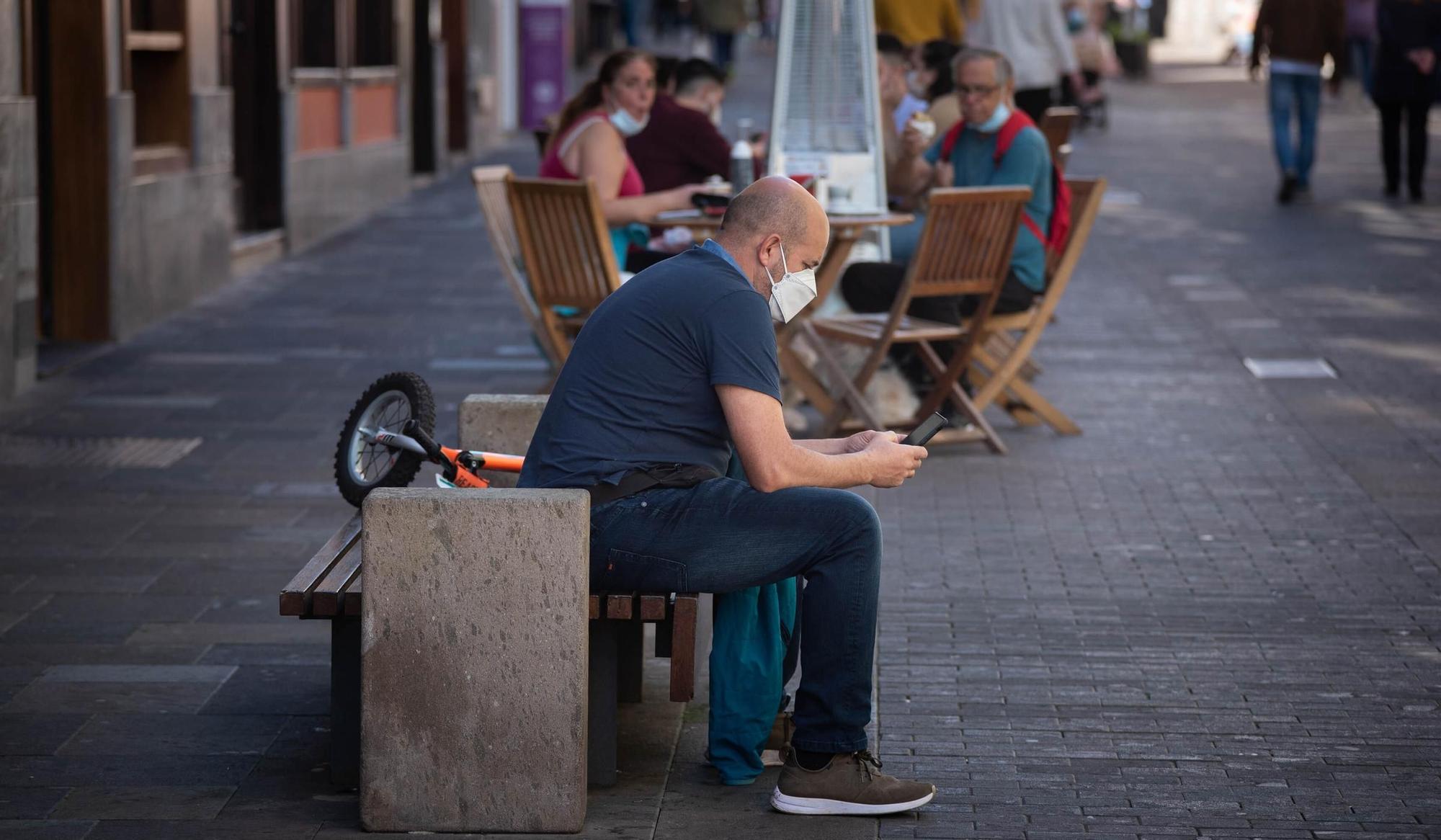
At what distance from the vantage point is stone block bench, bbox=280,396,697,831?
3.89 metres

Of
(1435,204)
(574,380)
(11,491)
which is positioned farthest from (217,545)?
(1435,204)

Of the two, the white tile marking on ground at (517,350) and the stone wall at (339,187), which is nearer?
the white tile marking on ground at (517,350)

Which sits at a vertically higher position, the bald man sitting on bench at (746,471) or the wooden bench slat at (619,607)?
the bald man sitting on bench at (746,471)

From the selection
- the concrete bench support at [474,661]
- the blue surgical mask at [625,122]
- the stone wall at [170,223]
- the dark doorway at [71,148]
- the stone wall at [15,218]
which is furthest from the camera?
the stone wall at [170,223]

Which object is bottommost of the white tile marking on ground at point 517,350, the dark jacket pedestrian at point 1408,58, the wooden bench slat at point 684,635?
the white tile marking on ground at point 517,350

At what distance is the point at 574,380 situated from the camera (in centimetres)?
425

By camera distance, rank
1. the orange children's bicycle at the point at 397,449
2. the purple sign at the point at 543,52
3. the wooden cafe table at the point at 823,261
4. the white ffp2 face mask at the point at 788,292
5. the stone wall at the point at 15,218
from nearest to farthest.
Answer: the white ffp2 face mask at the point at 788,292 → the orange children's bicycle at the point at 397,449 → the wooden cafe table at the point at 823,261 → the stone wall at the point at 15,218 → the purple sign at the point at 543,52

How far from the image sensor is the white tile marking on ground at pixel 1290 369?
9633 millimetres

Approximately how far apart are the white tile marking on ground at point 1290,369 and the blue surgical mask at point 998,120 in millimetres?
2075

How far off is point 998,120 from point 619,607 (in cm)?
492

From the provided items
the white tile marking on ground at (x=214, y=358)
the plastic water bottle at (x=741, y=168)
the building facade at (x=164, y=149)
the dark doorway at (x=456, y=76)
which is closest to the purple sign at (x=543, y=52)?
the dark doorway at (x=456, y=76)

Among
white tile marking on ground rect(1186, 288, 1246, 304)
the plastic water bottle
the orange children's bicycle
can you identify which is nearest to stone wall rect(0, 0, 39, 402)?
the plastic water bottle

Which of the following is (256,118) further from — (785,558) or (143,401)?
(785,558)

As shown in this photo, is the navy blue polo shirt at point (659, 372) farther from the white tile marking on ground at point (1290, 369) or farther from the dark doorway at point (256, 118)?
the dark doorway at point (256, 118)
